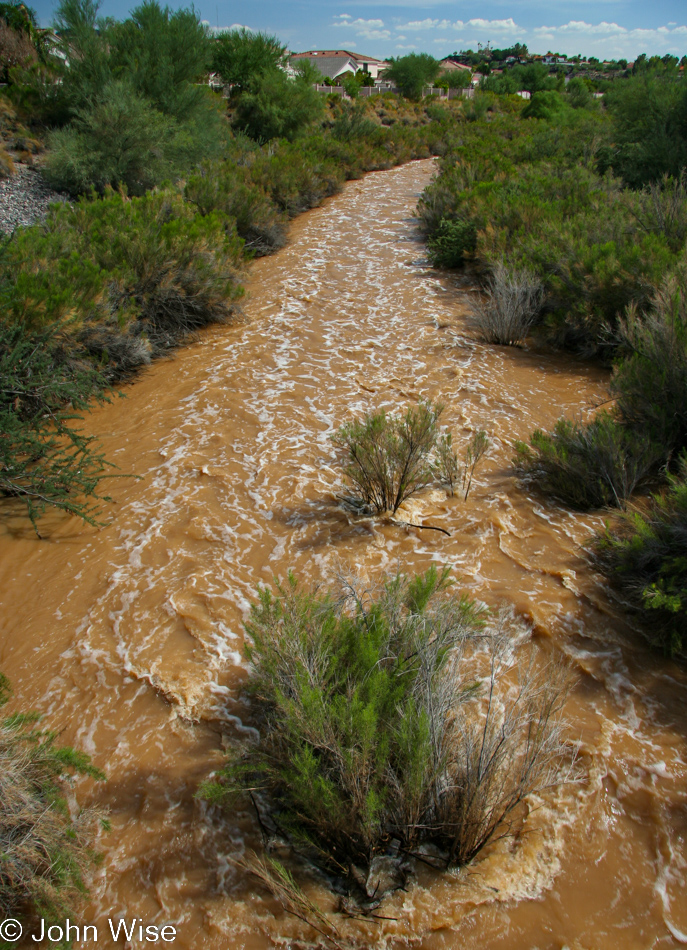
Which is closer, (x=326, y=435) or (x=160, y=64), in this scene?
(x=326, y=435)

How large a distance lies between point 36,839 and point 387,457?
10.0 feet

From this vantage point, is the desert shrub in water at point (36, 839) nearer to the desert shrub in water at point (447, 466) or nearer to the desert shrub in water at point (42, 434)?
the desert shrub in water at point (42, 434)

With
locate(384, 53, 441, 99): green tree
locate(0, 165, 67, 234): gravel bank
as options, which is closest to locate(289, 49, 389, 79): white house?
locate(384, 53, 441, 99): green tree

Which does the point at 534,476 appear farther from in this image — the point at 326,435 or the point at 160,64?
the point at 160,64

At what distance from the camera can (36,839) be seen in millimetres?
2037

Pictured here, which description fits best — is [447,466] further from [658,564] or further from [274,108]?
[274,108]

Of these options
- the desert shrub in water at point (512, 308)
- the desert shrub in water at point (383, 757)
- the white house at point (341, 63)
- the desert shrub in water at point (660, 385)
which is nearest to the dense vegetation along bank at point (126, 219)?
the desert shrub in water at point (383, 757)

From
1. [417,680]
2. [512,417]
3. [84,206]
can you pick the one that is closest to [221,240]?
[84,206]

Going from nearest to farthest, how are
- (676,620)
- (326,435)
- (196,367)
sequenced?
(676,620), (326,435), (196,367)

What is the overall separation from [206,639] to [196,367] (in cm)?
419

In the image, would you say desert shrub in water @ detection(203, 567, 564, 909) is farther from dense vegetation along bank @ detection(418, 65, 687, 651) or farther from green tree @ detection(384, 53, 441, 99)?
green tree @ detection(384, 53, 441, 99)

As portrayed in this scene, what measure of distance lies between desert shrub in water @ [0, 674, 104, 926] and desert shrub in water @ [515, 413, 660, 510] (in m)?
3.62

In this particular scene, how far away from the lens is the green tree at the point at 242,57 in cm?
2061

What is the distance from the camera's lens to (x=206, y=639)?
340 cm
